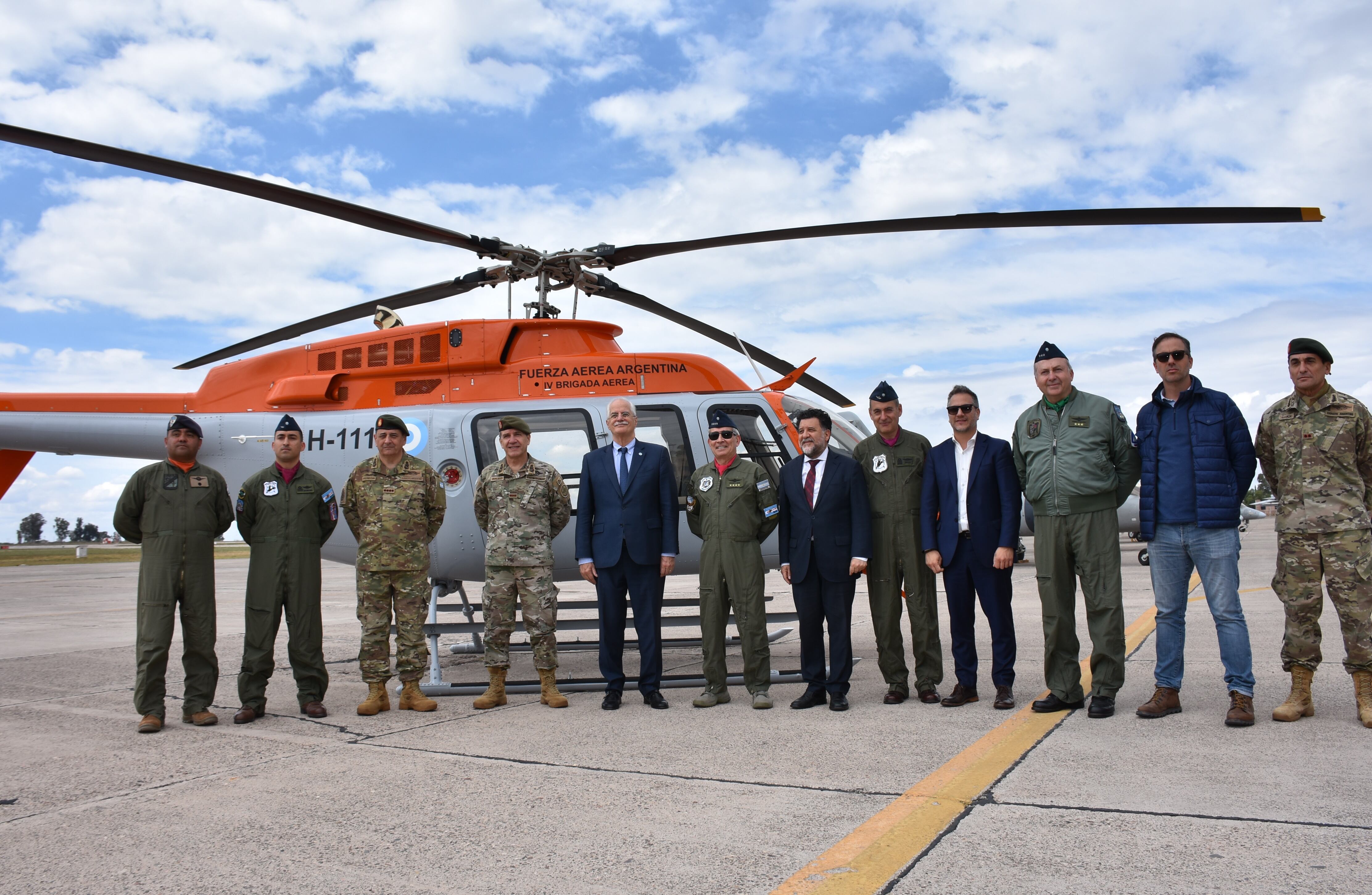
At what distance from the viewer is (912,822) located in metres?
3.14

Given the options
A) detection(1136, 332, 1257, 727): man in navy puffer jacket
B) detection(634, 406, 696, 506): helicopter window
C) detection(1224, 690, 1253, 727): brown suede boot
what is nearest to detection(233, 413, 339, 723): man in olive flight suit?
detection(634, 406, 696, 506): helicopter window

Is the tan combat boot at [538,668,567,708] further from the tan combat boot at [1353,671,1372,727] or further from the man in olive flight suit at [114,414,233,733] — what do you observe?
the tan combat boot at [1353,671,1372,727]

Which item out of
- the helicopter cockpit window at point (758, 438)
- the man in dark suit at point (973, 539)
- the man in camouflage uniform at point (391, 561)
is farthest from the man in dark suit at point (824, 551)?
the man in camouflage uniform at point (391, 561)

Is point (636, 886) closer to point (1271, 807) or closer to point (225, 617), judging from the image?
point (1271, 807)

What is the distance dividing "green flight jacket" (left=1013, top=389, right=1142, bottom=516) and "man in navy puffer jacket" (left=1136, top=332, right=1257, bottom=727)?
0.12 metres

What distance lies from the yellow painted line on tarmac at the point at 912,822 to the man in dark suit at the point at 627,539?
2125 millimetres

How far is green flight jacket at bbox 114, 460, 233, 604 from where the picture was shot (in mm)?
5332

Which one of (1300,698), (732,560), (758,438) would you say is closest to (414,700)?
(732,560)

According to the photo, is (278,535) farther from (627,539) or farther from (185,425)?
(627,539)

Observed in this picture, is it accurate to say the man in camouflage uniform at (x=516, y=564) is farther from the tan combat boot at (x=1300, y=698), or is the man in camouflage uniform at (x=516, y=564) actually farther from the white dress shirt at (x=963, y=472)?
the tan combat boot at (x=1300, y=698)

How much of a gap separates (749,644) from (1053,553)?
1845 mm

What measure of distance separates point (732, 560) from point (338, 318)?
443 centimetres

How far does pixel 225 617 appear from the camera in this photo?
520 inches

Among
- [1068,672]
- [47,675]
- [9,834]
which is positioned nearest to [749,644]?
[1068,672]
